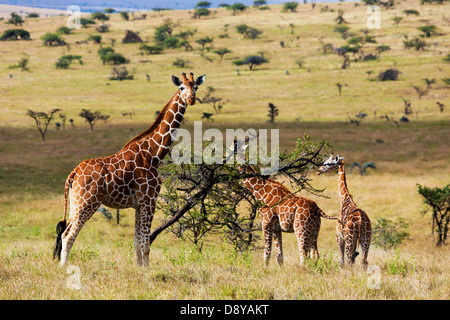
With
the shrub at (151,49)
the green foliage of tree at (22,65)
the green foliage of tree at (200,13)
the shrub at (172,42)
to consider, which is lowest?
the green foliage of tree at (22,65)

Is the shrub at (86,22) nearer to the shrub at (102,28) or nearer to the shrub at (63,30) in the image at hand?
the shrub at (102,28)

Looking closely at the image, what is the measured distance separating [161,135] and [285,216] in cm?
421

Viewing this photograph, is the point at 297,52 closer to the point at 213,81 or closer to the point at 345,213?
the point at 213,81

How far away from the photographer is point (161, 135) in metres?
9.05

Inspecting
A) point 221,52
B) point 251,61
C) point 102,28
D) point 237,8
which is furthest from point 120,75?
point 237,8

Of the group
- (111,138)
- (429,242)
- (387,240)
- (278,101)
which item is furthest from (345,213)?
(278,101)

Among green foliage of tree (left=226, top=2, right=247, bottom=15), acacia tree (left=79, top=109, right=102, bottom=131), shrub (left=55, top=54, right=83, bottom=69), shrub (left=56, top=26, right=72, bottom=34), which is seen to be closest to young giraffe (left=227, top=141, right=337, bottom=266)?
acacia tree (left=79, top=109, right=102, bottom=131)

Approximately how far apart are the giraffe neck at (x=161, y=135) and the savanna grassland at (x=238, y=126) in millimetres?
1927

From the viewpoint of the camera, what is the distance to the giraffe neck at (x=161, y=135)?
895 cm

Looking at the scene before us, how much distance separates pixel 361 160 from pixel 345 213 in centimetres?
2758

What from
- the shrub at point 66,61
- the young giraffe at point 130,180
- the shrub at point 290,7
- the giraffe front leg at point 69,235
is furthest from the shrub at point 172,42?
the giraffe front leg at point 69,235

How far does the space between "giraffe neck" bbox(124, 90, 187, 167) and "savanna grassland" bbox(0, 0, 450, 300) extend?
1.93 meters

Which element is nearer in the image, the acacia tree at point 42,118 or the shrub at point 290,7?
the acacia tree at point 42,118

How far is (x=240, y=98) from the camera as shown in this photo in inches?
2854
